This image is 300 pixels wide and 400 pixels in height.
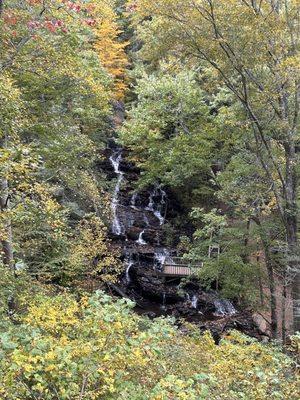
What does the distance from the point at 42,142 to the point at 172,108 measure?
22.5 ft

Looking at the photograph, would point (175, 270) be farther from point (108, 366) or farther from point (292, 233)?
point (108, 366)

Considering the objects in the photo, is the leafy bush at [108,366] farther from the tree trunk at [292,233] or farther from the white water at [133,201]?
the white water at [133,201]

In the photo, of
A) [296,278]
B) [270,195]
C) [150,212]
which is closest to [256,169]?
[270,195]

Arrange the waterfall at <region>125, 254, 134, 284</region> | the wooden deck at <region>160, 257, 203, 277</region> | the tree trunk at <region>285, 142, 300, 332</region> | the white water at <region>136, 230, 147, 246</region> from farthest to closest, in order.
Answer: the white water at <region>136, 230, 147, 246</region> → the wooden deck at <region>160, 257, 203, 277</region> → the waterfall at <region>125, 254, 134, 284</region> → the tree trunk at <region>285, 142, 300, 332</region>

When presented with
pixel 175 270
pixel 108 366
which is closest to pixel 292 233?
pixel 108 366

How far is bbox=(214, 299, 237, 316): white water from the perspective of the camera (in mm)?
16361

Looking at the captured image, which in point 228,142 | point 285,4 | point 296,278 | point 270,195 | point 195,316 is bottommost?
point 195,316

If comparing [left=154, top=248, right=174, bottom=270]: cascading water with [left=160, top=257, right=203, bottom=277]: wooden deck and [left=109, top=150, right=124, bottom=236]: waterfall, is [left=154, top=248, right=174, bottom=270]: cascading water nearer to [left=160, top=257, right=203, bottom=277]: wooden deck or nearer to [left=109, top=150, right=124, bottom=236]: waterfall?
[left=160, top=257, right=203, bottom=277]: wooden deck

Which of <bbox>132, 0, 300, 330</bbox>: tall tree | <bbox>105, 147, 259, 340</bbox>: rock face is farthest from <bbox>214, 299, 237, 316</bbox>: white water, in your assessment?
<bbox>132, 0, 300, 330</bbox>: tall tree

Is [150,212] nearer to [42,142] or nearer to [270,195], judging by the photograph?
[270,195]

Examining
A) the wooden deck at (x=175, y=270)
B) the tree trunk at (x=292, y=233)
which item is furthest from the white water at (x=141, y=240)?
the tree trunk at (x=292, y=233)

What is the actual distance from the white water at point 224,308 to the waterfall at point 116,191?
556 centimetres

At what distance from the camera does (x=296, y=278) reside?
981 centimetres

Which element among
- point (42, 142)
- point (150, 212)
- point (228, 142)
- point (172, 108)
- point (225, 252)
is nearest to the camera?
point (42, 142)
